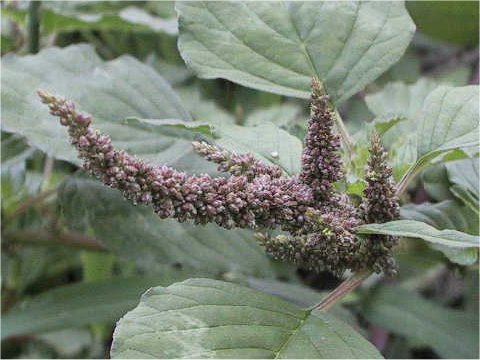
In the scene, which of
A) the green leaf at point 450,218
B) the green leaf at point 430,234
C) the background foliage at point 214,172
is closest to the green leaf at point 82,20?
the background foliage at point 214,172

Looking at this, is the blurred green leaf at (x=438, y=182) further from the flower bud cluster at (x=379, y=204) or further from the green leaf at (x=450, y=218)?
the flower bud cluster at (x=379, y=204)

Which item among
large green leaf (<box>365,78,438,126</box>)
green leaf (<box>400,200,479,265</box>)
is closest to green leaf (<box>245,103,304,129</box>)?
large green leaf (<box>365,78,438,126</box>)

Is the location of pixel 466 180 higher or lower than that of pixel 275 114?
higher

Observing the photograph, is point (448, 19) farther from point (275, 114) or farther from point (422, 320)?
point (422, 320)

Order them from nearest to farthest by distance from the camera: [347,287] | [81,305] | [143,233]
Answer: [347,287]
[143,233]
[81,305]

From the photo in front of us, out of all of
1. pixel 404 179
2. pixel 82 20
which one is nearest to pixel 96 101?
pixel 82 20

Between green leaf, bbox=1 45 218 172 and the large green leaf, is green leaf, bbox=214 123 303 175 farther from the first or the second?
the large green leaf
